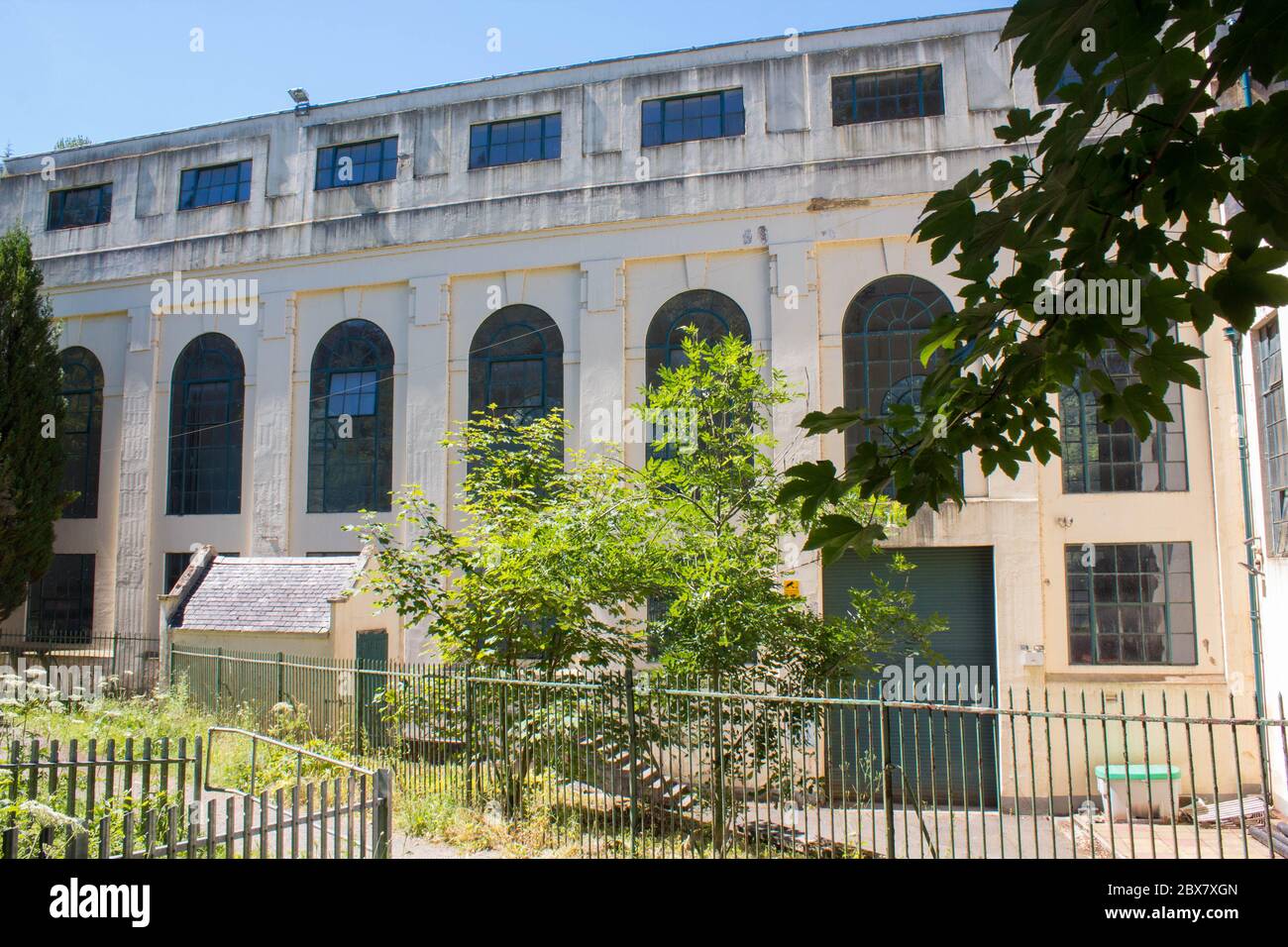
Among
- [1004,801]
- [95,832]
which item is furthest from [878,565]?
[95,832]

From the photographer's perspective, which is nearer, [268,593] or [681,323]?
[268,593]

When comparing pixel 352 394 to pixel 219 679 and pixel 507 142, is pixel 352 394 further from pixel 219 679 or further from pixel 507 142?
pixel 219 679

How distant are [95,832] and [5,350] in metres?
16.4

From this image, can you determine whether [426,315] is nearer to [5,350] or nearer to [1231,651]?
[5,350]

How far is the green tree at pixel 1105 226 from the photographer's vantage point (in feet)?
9.39

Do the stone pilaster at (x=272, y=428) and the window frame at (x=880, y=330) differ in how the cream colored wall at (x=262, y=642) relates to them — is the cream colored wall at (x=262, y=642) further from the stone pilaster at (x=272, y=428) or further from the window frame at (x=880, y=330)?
the window frame at (x=880, y=330)

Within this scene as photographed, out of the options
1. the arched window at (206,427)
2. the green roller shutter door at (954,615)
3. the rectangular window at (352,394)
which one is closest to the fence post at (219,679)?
the arched window at (206,427)

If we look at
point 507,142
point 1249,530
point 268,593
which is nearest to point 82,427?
point 268,593

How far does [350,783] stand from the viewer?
25.5 feet

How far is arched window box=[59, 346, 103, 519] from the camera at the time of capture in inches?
856

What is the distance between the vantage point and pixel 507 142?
65.6 feet

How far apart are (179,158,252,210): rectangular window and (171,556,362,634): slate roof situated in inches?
341

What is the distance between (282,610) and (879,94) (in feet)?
49.9

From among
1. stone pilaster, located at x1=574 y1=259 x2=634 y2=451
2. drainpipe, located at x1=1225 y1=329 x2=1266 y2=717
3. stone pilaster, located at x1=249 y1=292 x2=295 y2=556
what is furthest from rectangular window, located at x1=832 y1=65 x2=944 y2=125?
stone pilaster, located at x1=249 y1=292 x2=295 y2=556
